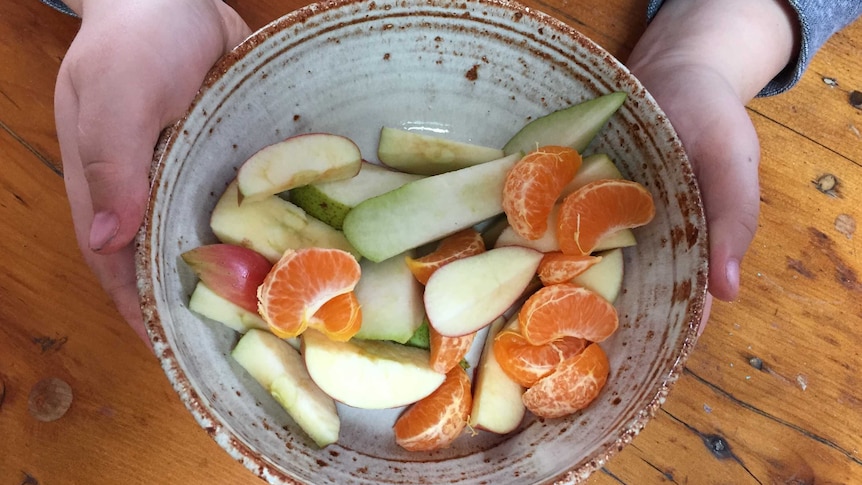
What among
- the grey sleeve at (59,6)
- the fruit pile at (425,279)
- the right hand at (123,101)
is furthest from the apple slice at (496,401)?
the grey sleeve at (59,6)

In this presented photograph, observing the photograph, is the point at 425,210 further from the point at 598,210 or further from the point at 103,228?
the point at 103,228

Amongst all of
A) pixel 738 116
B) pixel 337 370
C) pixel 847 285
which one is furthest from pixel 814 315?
pixel 337 370

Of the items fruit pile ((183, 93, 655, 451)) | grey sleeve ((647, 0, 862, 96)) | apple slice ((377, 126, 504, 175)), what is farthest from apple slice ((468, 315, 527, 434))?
grey sleeve ((647, 0, 862, 96))

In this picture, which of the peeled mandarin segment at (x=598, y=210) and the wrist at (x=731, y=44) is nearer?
the peeled mandarin segment at (x=598, y=210)

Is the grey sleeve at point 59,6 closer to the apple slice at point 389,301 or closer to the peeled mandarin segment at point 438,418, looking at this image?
the apple slice at point 389,301

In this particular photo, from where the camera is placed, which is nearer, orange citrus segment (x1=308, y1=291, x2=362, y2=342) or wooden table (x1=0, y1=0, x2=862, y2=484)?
orange citrus segment (x1=308, y1=291, x2=362, y2=342)

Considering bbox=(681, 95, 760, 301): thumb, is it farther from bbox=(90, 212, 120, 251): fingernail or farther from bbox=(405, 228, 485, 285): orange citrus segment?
bbox=(90, 212, 120, 251): fingernail
